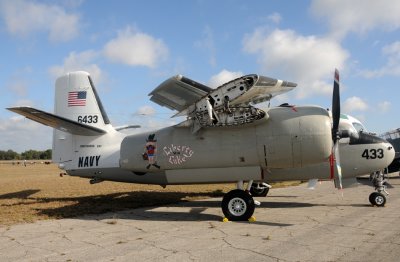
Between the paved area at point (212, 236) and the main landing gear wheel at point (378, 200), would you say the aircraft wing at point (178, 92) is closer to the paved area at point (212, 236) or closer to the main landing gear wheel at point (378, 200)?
the paved area at point (212, 236)

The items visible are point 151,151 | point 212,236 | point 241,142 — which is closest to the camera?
point 212,236

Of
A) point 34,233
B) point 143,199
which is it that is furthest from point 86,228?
point 143,199

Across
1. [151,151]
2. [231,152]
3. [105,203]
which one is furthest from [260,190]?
[105,203]

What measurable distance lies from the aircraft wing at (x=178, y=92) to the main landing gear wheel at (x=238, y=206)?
3.32 metres

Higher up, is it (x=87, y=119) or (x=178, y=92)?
(x=178, y=92)

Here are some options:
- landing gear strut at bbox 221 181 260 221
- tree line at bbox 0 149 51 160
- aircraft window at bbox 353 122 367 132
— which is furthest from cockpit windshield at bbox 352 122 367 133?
tree line at bbox 0 149 51 160

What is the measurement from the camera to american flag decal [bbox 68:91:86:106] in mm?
15998

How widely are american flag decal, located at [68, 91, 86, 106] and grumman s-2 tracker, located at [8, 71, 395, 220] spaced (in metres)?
1.81

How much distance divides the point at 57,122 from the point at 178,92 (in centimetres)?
536

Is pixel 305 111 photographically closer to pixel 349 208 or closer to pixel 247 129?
pixel 247 129

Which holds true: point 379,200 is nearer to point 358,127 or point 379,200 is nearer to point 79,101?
point 358,127

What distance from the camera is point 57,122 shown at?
13.7m

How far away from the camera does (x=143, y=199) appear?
17203 mm

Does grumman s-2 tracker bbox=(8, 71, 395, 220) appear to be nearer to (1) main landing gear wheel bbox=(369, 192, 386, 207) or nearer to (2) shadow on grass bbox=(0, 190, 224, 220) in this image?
(1) main landing gear wheel bbox=(369, 192, 386, 207)
